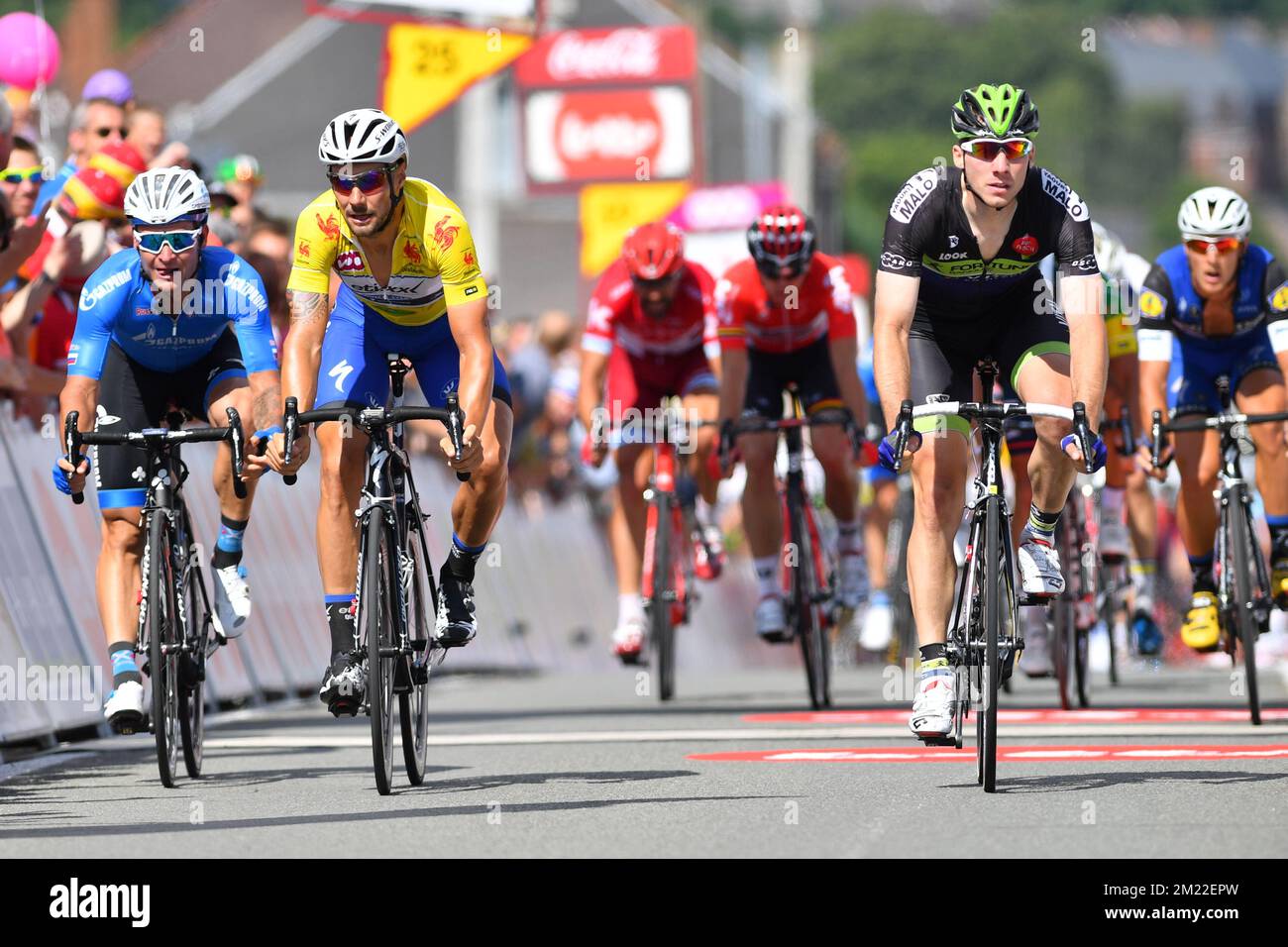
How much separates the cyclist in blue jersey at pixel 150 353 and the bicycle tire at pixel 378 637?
31.8 inches

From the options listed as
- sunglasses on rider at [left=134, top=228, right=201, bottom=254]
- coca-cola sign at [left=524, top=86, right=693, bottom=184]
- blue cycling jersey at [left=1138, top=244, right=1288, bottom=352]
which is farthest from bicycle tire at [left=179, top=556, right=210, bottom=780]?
coca-cola sign at [left=524, top=86, right=693, bottom=184]

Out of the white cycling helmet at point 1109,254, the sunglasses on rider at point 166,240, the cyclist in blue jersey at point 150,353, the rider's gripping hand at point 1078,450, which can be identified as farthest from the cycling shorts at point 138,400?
the white cycling helmet at point 1109,254

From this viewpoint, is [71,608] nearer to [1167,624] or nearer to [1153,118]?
[1167,624]

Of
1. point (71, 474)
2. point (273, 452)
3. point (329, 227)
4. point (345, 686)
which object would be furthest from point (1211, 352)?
point (71, 474)

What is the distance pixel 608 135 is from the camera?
38906 millimetres

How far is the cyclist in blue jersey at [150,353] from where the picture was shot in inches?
410

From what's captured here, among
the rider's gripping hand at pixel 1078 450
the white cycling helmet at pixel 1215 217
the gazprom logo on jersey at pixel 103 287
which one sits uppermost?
the white cycling helmet at pixel 1215 217

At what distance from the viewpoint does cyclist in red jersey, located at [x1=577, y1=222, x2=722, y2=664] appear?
15.1 meters

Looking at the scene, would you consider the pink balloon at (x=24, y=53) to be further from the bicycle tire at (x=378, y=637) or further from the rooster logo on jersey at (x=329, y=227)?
the bicycle tire at (x=378, y=637)

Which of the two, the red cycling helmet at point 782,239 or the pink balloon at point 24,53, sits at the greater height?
the pink balloon at point 24,53

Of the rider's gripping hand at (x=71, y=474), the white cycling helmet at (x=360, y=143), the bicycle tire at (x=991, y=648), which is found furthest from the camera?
the rider's gripping hand at (x=71, y=474)

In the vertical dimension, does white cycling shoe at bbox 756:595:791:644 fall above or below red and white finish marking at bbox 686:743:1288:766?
above

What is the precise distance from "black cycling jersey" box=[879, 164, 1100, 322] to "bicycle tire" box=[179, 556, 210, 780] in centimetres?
298

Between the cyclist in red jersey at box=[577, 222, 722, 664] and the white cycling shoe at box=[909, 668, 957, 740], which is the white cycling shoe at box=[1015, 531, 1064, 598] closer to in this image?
the white cycling shoe at box=[909, 668, 957, 740]
